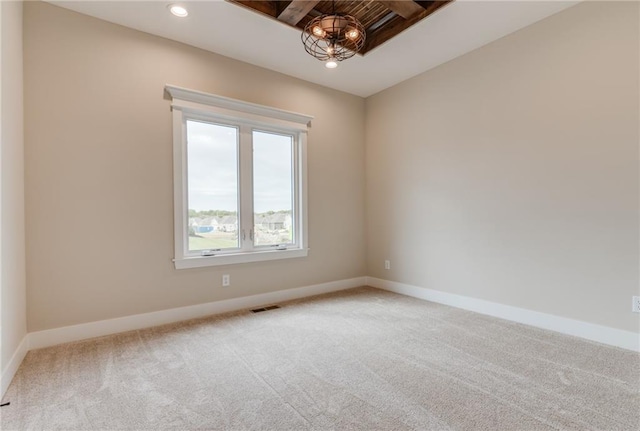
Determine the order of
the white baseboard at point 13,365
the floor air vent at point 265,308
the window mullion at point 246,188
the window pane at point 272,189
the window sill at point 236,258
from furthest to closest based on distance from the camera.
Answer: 1. the window pane at point 272,189
2. the window mullion at point 246,188
3. the floor air vent at point 265,308
4. the window sill at point 236,258
5. the white baseboard at point 13,365

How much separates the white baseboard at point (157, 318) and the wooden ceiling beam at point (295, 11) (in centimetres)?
296

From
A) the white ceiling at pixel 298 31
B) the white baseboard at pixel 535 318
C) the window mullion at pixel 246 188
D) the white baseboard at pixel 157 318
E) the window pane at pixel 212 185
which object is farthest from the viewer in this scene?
the window mullion at pixel 246 188

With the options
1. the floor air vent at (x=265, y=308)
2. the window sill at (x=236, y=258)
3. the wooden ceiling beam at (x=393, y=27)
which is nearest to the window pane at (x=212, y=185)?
the window sill at (x=236, y=258)

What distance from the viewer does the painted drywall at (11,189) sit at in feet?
6.35

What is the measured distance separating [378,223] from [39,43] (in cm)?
412

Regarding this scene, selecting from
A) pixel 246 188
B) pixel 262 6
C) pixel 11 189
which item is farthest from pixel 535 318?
pixel 11 189

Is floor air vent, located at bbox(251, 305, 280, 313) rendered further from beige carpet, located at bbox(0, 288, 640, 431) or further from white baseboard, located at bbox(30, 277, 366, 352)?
beige carpet, located at bbox(0, 288, 640, 431)

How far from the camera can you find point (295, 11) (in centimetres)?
267

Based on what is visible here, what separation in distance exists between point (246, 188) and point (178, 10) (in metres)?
1.82

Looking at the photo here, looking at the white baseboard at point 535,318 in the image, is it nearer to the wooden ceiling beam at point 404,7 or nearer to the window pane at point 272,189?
the window pane at point 272,189

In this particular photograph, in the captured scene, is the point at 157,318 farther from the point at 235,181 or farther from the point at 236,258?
the point at 235,181

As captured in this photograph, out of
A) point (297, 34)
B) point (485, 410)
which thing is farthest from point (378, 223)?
point (485, 410)

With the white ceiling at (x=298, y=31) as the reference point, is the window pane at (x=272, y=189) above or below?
below

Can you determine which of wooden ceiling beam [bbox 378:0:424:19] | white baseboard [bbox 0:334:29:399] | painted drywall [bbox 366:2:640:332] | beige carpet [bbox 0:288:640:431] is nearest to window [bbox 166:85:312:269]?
beige carpet [bbox 0:288:640:431]
